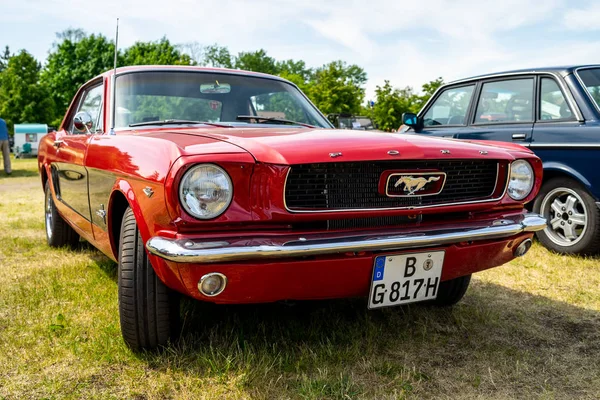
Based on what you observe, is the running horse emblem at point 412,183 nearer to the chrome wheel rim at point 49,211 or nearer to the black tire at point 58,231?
the black tire at point 58,231

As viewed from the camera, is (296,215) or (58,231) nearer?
(296,215)

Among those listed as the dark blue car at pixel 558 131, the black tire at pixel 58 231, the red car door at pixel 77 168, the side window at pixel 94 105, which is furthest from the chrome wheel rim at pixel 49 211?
the dark blue car at pixel 558 131

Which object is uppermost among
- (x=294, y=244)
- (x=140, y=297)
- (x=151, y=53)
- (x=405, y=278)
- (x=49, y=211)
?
(x=151, y=53)

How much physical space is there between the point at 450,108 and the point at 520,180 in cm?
334

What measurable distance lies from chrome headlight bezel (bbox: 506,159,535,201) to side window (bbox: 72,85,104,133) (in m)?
2.29

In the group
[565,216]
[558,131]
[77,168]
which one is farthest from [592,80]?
[77,168]

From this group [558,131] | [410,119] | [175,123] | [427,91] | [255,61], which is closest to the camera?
[175,123]

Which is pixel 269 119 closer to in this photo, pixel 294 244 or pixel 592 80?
pixel 294 244

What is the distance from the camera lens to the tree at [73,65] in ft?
140

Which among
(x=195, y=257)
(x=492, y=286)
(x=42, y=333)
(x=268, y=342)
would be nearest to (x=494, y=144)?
(x=492, y=286)

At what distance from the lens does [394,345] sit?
2748 millimetres

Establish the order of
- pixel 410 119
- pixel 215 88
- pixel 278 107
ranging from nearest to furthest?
Answer: pixel 215 88 → pixel 278 107 → pixel 410 119

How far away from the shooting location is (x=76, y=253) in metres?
4.64

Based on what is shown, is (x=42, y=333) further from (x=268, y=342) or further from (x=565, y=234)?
(x=565, y=234)
